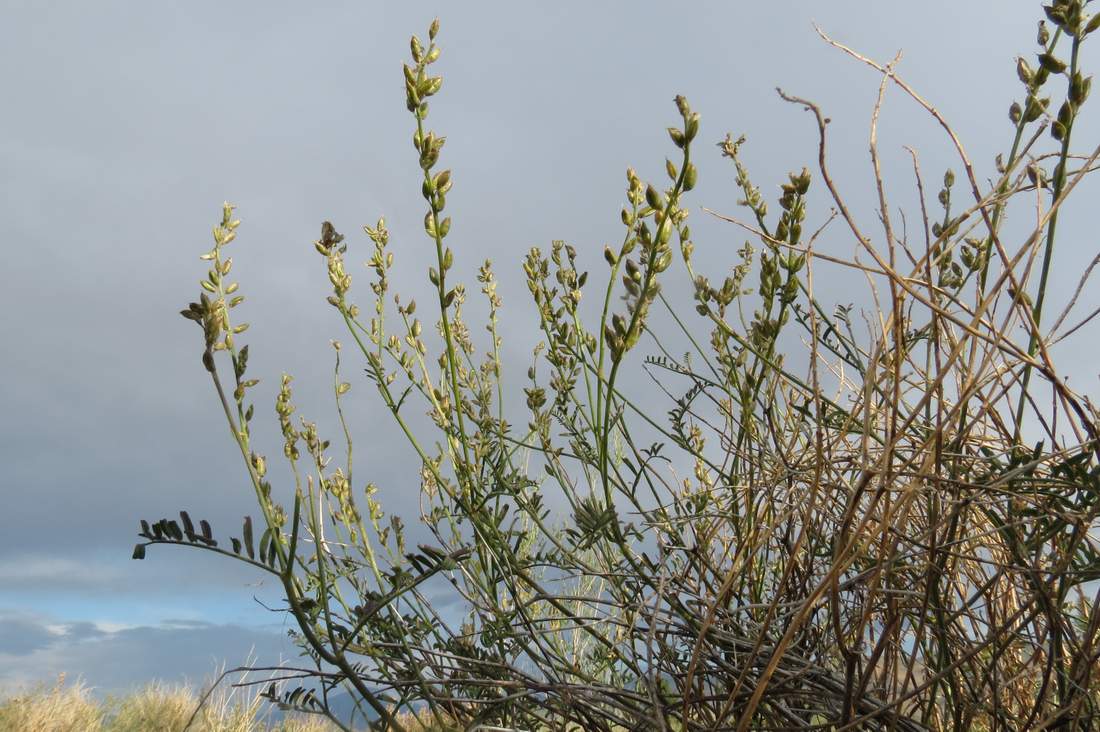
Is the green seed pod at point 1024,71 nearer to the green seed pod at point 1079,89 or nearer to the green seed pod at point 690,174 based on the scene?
the green seed pod at point 1079,89

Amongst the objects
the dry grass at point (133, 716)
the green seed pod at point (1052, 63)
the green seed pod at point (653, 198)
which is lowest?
the dry grass at point (133, 716)

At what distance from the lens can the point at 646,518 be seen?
5.30 ft

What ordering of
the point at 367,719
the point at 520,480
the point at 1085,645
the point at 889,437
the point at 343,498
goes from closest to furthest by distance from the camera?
the point at 889,437
the point at 1085,645
the point at 367,719
the point at 520,480
the point at 343,498

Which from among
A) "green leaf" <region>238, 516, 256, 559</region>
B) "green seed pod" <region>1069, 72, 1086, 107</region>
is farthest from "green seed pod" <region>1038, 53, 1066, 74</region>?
"green leaf" <region>238, 516, 256, 559</region>

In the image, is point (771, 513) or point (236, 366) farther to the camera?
point (771, 513)

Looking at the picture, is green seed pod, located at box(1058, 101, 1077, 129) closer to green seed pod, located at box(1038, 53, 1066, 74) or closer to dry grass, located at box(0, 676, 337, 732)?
green seed pod, located at box(1038, 53, 1066, 74)

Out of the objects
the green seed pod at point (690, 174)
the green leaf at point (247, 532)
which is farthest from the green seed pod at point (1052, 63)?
the green leaf at point (247, 532)

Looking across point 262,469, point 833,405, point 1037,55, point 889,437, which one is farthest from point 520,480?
point 1037,55

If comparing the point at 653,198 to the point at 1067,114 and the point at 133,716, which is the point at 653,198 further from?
the point at 133,716

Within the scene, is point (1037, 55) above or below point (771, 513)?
above

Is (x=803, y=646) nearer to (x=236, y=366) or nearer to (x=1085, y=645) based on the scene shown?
(x=1085, y=645)

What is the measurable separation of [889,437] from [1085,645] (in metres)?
0.42

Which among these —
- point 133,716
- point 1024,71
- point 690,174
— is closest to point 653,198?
point 690,174

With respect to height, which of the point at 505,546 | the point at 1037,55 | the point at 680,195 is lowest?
the point at 505,546
